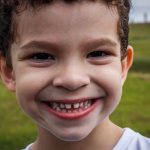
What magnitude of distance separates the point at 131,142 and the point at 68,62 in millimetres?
630

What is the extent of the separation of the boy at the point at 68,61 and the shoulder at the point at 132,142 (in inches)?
8.5

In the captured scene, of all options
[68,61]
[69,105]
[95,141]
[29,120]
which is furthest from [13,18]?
[29,120]

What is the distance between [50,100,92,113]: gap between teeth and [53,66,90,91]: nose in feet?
0.33

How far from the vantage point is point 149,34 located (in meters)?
51.8

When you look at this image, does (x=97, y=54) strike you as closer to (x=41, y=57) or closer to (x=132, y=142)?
(x=41, y=57)

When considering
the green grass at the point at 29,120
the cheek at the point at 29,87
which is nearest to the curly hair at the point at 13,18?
the cheek at the point at 29,87

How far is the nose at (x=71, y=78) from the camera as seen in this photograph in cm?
229

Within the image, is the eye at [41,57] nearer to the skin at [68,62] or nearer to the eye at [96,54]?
the skin at [68,62]

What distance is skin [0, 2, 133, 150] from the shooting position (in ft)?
7.68

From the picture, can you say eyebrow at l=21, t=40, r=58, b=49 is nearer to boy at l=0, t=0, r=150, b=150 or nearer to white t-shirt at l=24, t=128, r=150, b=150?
boy at l=0, t=0, r=150, b=150

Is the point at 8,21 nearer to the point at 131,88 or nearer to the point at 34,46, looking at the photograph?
the point at 34,46

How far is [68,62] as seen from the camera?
2.33 m

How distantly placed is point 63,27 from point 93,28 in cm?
14

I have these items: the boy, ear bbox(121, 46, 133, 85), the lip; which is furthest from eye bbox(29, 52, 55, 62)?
ear bbox(121, 46, 133, 85)
